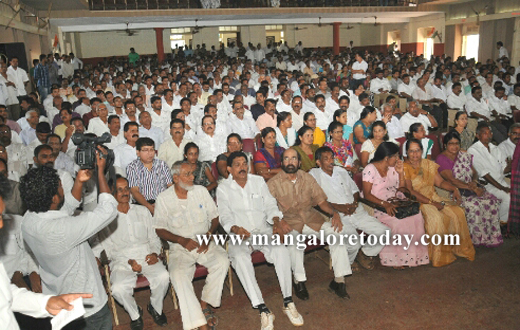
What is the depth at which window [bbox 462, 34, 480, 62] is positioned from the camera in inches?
713

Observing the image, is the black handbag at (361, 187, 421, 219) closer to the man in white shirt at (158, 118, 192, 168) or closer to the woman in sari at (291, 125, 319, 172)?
the woman in sari at (291, 125, 319, 172)

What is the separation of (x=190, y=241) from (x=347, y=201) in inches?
61.7

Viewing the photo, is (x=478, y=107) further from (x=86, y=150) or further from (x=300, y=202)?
(x=86, y=150)

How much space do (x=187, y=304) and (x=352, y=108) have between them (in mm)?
5972

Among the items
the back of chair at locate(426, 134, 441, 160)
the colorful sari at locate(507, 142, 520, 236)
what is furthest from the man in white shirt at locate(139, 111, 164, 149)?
the colorful sari at locate(507, 142, 520, 236)

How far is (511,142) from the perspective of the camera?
4812 millimetres

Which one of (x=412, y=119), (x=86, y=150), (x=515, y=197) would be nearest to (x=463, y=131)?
(x=412, y=119)

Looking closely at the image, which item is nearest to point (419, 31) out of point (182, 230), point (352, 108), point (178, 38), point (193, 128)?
point (178, 38)

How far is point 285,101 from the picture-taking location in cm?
760

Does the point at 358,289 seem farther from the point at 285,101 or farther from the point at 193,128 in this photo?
the point at 285,101

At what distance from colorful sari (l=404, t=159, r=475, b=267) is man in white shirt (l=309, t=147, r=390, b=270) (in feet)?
1.53

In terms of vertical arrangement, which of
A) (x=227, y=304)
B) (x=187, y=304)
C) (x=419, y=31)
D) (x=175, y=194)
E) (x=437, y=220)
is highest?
(x=419, y=31)

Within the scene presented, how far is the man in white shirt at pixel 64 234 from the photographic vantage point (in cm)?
205

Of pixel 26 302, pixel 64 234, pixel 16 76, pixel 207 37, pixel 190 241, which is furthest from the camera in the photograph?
pixel 207 37
